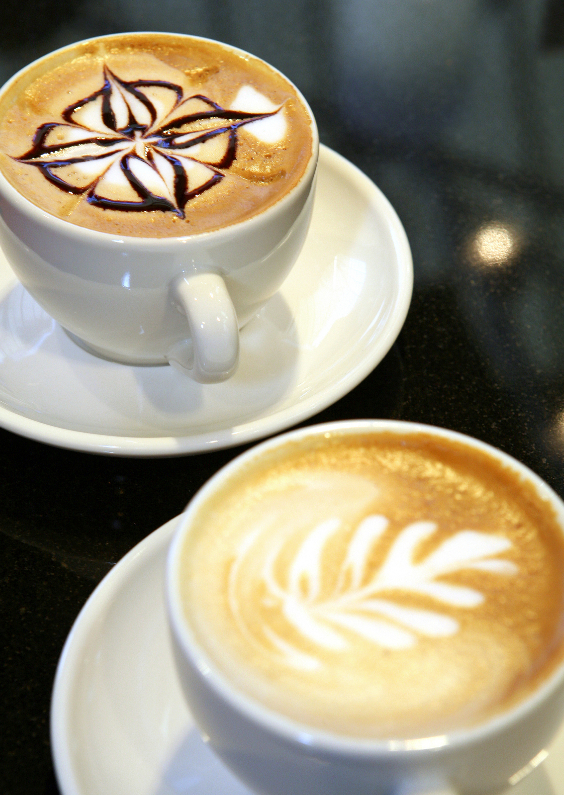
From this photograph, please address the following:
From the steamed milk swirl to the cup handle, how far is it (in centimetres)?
26

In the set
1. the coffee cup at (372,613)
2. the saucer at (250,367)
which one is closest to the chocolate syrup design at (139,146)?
the saucer at (250,367)

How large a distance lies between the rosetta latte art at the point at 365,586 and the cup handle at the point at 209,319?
315 millimetres

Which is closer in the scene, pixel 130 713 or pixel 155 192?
pixel 130 713

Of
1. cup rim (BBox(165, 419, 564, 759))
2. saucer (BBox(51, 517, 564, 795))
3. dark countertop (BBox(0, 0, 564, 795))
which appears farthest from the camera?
dark countertop (BBox(0, 0, 564, 795))

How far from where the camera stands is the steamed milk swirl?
0.54m

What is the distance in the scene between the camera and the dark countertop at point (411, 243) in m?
0.87

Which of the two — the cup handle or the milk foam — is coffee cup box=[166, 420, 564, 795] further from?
the cup handle

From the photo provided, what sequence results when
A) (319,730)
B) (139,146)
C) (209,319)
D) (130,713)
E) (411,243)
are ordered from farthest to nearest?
(411,243)
(139,146)
(209,319)
(130,713)
(319,730)

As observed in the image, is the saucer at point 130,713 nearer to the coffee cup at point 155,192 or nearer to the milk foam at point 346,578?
the milk foam at point 346,578

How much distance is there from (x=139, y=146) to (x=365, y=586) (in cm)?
69

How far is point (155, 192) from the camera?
0.96 meters

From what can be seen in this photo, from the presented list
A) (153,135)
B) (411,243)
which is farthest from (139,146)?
(411,243)

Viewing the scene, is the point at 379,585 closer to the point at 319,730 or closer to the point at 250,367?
the point at 319,730

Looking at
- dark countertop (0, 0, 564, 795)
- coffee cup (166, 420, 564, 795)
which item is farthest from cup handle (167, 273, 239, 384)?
coffee cup (166, 420, 564, 795)
